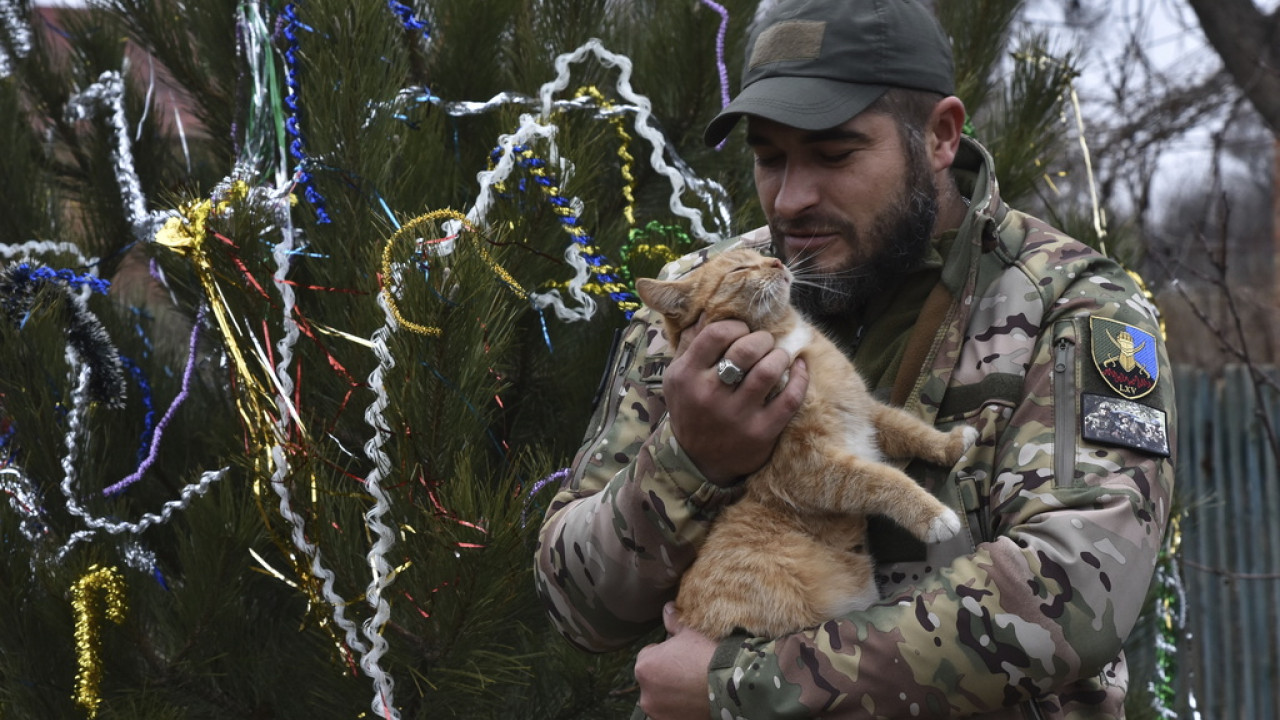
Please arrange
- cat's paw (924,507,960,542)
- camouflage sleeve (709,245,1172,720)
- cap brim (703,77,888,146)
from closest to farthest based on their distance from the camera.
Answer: camouflage sleeve (709,245,1172,720)
cat's paw (924,507,960,542)
cap brim (703,77,888,146)

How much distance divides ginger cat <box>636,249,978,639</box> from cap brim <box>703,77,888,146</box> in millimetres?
269

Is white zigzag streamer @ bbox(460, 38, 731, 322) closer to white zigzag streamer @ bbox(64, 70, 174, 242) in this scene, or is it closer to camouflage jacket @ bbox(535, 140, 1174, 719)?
camouflage jacket @ bbox(535, 140, 1174, 719)

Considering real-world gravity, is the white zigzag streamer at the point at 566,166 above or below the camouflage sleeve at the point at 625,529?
above

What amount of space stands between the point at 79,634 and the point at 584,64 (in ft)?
5.94

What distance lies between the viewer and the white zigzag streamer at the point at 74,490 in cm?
229

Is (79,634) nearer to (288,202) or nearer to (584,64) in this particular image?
(288,202)

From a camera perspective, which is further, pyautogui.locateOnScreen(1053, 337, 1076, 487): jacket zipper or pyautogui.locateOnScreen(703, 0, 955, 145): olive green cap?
pyautogui.locateOnScreen(703, 0, 955, 145): olive green cap

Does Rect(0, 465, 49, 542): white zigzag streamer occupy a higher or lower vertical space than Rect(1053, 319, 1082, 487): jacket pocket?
lower

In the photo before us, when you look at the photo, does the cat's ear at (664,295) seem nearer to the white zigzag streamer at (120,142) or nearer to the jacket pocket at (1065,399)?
the jacket pocket at (1065,399)

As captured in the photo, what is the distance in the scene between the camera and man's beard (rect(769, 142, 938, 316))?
1.87 m

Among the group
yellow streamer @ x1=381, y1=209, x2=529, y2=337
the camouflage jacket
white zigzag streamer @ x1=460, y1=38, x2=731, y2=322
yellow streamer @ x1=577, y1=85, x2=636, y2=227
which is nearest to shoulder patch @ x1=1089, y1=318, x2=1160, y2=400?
the camouflage jacket

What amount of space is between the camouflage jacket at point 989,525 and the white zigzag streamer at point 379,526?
0.30m

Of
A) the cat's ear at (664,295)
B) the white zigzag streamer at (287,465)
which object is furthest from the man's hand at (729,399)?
the white zigzag streamer at (287,465)

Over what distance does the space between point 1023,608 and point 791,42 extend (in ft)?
3.40
